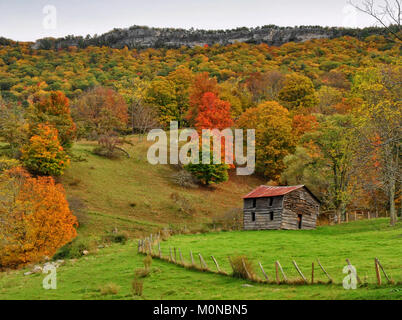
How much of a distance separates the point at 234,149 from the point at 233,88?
125 feet

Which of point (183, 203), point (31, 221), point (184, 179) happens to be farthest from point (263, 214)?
point (31, 221)

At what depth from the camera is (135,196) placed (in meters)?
68.4

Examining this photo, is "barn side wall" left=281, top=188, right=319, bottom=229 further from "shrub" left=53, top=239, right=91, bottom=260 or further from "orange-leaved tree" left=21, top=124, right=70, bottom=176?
"orange-leaved tree" left=21, top=124, right=70, bottom=176

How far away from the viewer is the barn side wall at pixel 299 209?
53469mm

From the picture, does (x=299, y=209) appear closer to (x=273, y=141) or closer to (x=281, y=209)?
(x=281, y=209)

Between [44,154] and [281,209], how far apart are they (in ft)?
113

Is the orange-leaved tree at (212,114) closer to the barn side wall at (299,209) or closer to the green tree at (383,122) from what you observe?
the barn side wall at (299,209)

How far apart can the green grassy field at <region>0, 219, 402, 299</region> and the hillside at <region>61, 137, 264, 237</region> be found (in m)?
16.0

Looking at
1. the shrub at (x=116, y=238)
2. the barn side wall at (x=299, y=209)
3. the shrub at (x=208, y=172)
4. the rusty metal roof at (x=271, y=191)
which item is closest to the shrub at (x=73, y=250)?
the shrub at (x=116, y=238)

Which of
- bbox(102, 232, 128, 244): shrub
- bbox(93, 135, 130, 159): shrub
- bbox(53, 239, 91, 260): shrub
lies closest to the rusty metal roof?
bbox(102, 232, 128, 244): shrub

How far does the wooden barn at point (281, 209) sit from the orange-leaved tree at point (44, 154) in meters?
28.4

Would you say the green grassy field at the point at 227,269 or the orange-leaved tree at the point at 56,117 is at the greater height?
the orange-leaved tree at the point at 56,117

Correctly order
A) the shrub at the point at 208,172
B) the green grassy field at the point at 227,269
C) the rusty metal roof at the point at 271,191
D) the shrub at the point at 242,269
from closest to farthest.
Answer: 1. the green grassy field at the point at 227,269
2. the shrub at the point at 242,269
3. the rusty metal roof at the point at 271,191
4. the shrub at the point at 208,172
